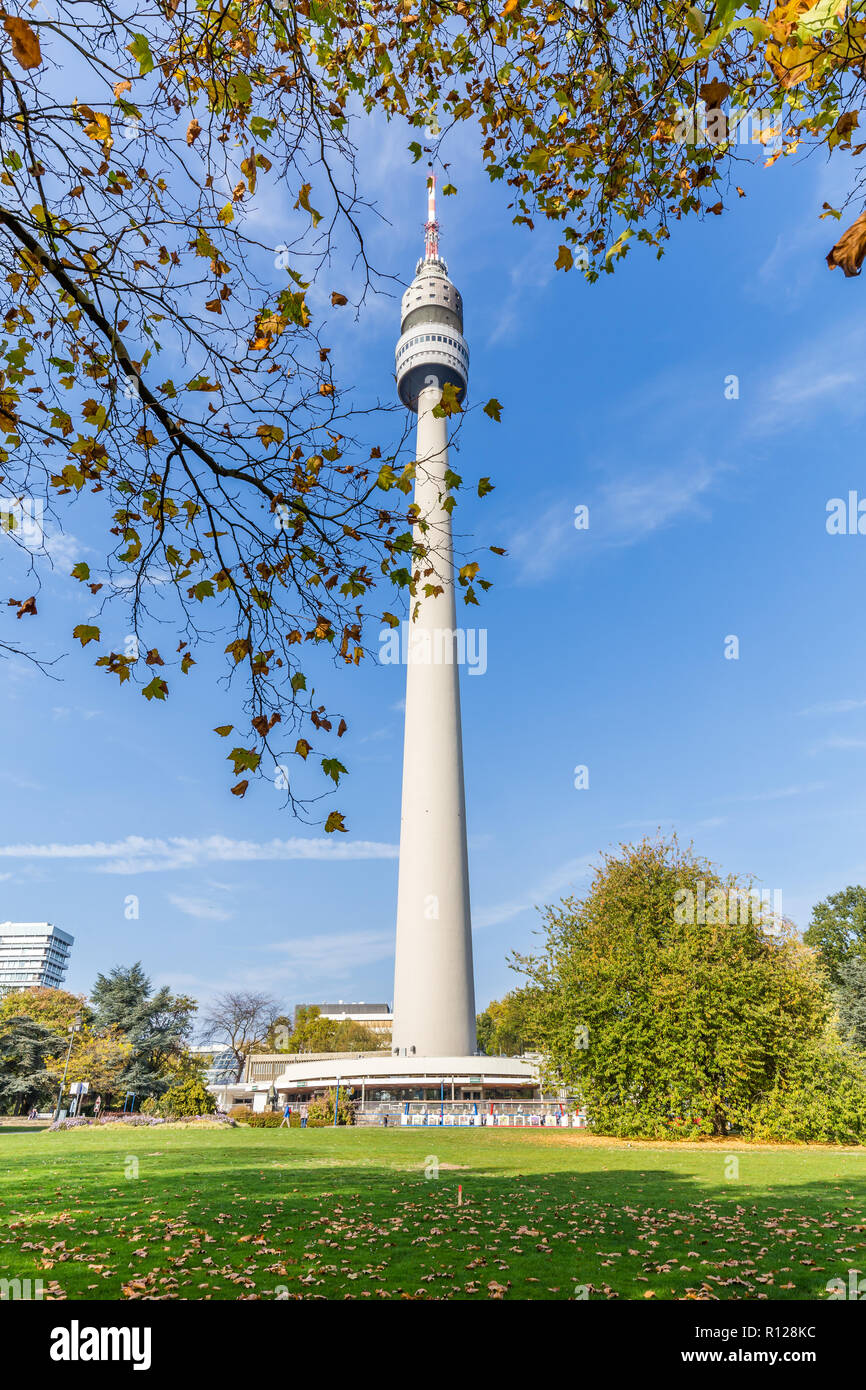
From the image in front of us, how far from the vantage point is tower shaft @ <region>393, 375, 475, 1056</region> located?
5438 cm

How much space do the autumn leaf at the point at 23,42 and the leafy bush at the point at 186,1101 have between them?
47.8m

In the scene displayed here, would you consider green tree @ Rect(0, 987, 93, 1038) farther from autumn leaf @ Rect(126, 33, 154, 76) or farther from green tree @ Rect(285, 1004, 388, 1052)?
autumn leaf @ Rect(126, 33, 154, 76)

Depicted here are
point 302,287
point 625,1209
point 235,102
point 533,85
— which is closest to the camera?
point 302,287

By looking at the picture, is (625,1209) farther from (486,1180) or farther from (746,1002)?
(746,1002)

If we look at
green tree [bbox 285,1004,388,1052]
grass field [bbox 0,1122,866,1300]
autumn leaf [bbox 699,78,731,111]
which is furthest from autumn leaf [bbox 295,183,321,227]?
green tree [bbox 285,1004,388,1052]

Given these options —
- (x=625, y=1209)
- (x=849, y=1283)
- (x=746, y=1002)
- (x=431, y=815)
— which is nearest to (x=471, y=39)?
(x=849, y=1283)

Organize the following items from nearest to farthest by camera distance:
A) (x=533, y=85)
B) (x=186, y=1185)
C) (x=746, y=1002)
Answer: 1. (x=533, y=85)
2. (x=186, y=1185)
3. (x=746, y=1002)

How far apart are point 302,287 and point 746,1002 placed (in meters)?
27.2

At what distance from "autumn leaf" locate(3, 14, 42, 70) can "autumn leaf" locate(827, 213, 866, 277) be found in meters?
4.15

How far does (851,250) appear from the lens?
3363 millimetres

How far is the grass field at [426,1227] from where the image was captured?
7438mm

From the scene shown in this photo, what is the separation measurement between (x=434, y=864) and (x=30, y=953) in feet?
525
